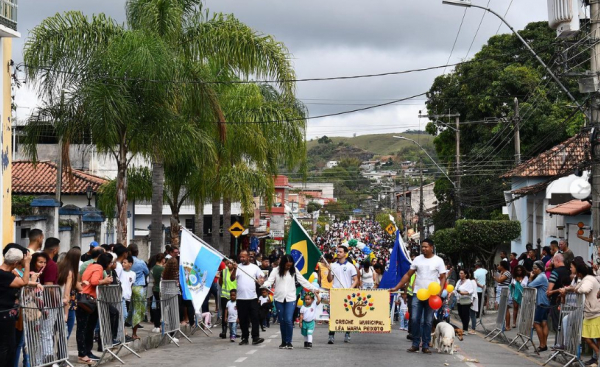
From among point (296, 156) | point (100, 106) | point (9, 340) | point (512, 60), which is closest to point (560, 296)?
point (9, 340)

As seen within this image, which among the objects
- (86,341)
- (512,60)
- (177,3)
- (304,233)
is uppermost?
(512,60)

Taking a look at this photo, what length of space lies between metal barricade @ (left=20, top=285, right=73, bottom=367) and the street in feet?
5.62

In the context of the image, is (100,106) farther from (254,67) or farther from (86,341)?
(86,341)

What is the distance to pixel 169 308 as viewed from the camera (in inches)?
695

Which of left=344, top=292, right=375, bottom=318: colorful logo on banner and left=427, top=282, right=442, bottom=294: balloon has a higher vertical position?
left=427, top=282, right=442, bottom=294: balloon

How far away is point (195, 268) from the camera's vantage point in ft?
55.4

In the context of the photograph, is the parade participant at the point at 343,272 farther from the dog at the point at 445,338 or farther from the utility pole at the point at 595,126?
the utility pole at the point at 595,126

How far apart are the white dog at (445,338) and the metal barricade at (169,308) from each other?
5.08 metres

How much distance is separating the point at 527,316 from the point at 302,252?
181 inches

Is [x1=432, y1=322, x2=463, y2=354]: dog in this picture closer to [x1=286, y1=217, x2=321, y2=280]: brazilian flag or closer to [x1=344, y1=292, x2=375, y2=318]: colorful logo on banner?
[x1=344, y1=292, x2=375, y2=318]: colorful logo on banner

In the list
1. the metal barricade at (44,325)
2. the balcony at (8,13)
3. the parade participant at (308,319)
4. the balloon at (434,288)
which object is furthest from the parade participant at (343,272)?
the balcony at (8,13)

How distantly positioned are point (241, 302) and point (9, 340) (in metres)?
6.80

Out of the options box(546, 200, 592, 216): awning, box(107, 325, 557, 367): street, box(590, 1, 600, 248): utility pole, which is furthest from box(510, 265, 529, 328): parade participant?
box(546, 200, 592, 216): awning

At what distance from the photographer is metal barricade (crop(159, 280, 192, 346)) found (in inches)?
680
